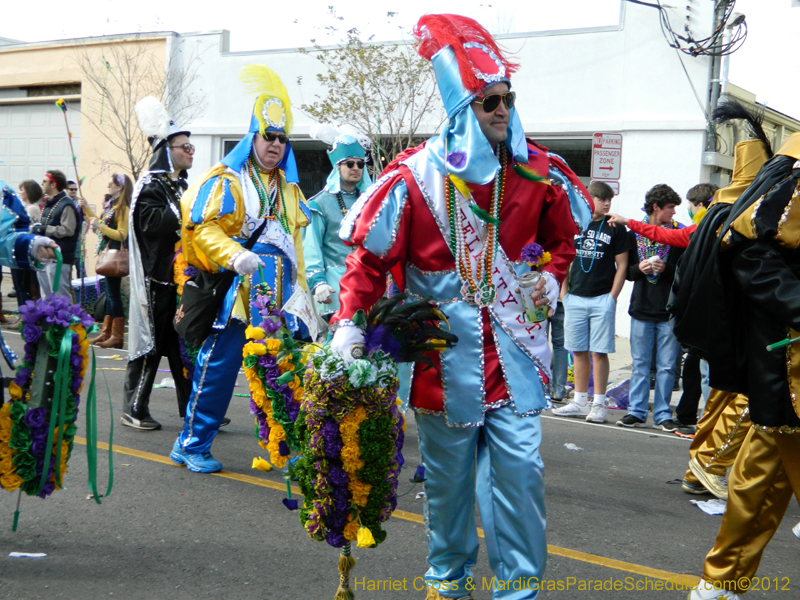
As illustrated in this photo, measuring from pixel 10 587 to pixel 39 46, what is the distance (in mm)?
19873

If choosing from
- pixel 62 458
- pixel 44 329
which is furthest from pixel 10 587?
pixel 44 329

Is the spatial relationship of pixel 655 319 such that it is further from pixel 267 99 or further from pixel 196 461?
pixel 196 461

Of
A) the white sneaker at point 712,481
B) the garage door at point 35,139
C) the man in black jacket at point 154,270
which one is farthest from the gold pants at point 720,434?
the garage door at point 35,139

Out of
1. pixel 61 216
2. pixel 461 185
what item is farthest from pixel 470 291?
pixel 61 216

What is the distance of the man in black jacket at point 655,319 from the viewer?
7473 millimetres

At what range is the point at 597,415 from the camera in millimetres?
7719

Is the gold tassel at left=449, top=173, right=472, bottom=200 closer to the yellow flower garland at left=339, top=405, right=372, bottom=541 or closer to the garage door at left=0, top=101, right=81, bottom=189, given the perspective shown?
→ the yellow flower garland at left=339, top=405, right=372, bottom=541

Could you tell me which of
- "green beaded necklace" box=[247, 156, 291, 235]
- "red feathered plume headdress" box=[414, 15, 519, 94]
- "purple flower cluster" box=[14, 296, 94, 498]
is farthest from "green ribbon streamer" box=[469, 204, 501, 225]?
"green beaded necklace" box=[247, 156, 291, 235]

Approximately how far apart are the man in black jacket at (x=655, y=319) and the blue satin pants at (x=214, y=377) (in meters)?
3.93

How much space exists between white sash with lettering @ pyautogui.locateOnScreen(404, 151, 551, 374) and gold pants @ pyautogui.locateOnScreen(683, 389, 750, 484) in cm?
223

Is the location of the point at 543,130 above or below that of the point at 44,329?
above

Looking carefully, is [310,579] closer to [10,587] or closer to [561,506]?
[10,587]

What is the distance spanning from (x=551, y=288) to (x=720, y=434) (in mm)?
2508

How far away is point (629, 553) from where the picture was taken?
13.7 ft
